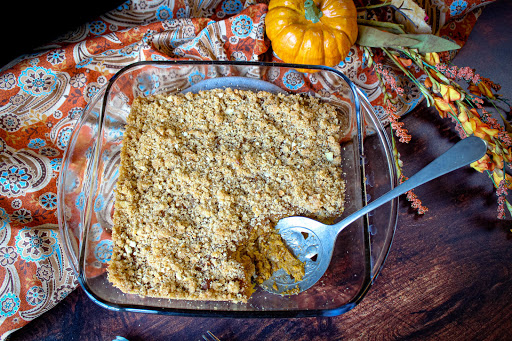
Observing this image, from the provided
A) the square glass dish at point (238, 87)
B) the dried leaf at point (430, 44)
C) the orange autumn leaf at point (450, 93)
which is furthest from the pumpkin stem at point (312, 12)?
the orange autumn leaf at point (450, 93)

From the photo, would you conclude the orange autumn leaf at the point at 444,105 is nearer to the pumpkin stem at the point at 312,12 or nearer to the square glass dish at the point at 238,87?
the square glass dish at the point at 238,87

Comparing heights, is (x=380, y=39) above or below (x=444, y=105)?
above

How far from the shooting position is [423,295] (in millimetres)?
1144

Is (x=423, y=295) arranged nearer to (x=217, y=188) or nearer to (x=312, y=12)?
(x=217, y=188)

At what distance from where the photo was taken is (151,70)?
1.14m

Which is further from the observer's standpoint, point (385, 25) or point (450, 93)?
point (385, 25)

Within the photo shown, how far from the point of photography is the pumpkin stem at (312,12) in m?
1.02

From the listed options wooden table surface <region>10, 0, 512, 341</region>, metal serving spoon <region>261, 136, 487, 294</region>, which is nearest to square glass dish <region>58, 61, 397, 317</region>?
metal serving spoon <region>261, 136, 487, 294</region>

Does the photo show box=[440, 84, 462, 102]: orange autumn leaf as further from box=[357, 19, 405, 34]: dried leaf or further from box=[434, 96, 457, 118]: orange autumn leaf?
box=[357, 19, 405, 34]: dried leaf

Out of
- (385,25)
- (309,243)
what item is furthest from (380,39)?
(309,243)

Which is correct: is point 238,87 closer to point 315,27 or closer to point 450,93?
→ point 315,27

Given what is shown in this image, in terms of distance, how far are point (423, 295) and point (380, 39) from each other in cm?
77

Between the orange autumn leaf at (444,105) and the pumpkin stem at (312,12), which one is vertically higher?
the pumpkin stem at (312,12)

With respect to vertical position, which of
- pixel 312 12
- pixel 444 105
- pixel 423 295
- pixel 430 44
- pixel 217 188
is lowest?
pixel 423 295
